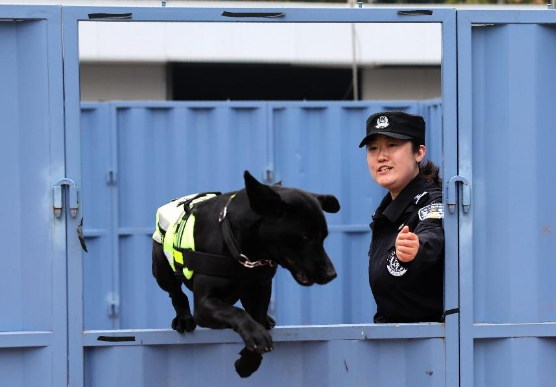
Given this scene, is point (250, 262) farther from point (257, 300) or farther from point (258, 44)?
point (258, 44)

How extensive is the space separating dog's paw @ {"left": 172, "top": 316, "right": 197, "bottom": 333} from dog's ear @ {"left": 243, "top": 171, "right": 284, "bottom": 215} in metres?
0.66

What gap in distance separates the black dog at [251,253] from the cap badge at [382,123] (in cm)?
71

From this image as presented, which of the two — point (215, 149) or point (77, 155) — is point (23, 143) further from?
point (215, 149)

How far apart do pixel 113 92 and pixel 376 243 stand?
10.2 meters

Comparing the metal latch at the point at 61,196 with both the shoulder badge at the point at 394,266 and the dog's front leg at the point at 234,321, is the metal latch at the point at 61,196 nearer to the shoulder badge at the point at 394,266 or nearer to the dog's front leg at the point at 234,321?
the dog's front leg at the point at 234,321

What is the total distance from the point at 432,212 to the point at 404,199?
25 cm

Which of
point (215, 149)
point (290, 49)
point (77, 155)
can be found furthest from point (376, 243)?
point (290, 49)

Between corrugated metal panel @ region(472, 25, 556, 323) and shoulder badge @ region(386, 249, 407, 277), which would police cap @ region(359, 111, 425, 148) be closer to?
corrugated metal panel @ region(472, 25, 556, 323)

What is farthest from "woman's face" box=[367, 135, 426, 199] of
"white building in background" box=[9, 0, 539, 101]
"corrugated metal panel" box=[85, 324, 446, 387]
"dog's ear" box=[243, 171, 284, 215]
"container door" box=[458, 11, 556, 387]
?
"white building in background" box=[9, 0, 539, 101]

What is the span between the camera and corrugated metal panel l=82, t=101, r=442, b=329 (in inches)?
299

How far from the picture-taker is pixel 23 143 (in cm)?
331

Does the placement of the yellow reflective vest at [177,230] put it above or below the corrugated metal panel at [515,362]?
above

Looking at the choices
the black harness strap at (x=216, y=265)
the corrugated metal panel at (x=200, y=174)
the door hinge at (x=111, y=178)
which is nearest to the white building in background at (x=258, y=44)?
the corrugated metal panel at (x=200, y=174)

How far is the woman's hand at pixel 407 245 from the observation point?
132 inches
